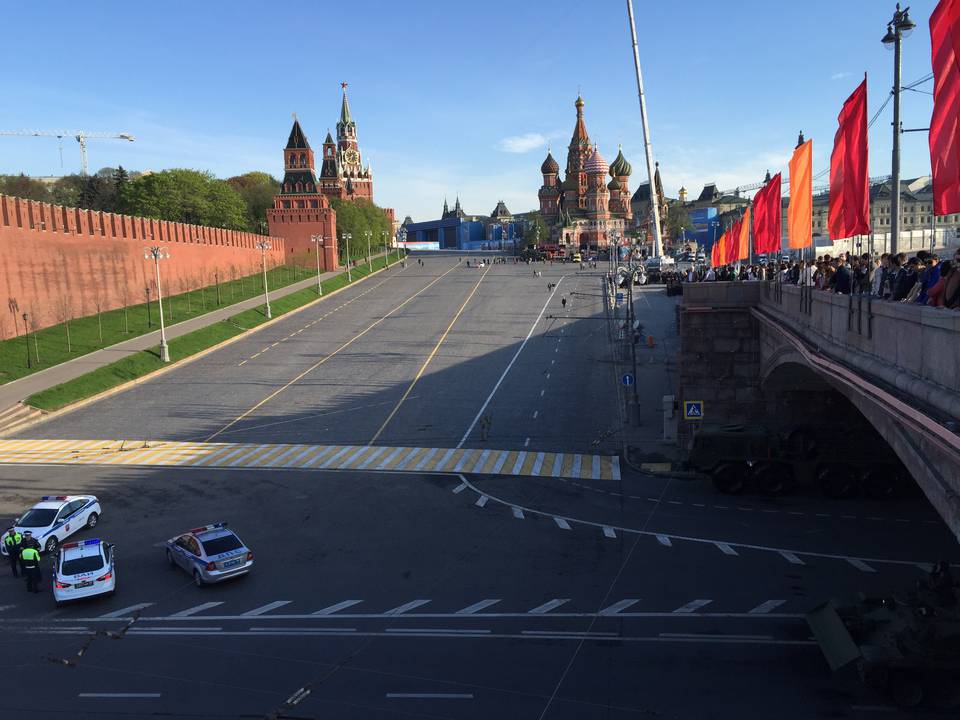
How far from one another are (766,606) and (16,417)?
3712 centimetres

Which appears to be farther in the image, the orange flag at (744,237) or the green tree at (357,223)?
the green tree at (357,223)

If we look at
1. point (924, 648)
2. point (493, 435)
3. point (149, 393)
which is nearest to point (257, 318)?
point (149, 393)

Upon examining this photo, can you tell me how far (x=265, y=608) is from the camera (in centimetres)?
1741

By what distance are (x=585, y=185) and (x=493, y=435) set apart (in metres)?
149

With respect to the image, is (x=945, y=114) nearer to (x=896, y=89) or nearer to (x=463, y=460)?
(x=896, y=89)

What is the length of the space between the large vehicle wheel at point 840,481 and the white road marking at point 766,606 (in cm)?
1011

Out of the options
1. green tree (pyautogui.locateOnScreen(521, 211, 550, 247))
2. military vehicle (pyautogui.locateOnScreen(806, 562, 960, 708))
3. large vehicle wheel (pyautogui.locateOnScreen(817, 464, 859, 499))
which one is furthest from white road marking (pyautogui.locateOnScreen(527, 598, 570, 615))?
green tree (pyautogui.locateOnScreen(521, 211, 550, 247))

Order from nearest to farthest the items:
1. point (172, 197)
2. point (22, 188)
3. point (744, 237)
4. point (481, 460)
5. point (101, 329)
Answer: point (481, 460) < point (744, 237) < point (101, 329) < point (172, 197) < point (22, 188)

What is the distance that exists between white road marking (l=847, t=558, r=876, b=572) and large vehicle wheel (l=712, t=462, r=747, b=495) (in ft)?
Answer: 21.7

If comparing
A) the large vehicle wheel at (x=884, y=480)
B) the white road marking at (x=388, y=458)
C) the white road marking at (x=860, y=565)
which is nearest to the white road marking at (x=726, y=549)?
the white road marking at (x=860, y=565)

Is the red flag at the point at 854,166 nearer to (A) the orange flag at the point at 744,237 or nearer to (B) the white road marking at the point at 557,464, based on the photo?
(B) the white road marking at the point at 557,464

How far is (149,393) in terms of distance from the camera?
148 feet

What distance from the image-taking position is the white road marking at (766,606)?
54.4 ft

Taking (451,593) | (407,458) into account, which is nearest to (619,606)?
(451,593)
